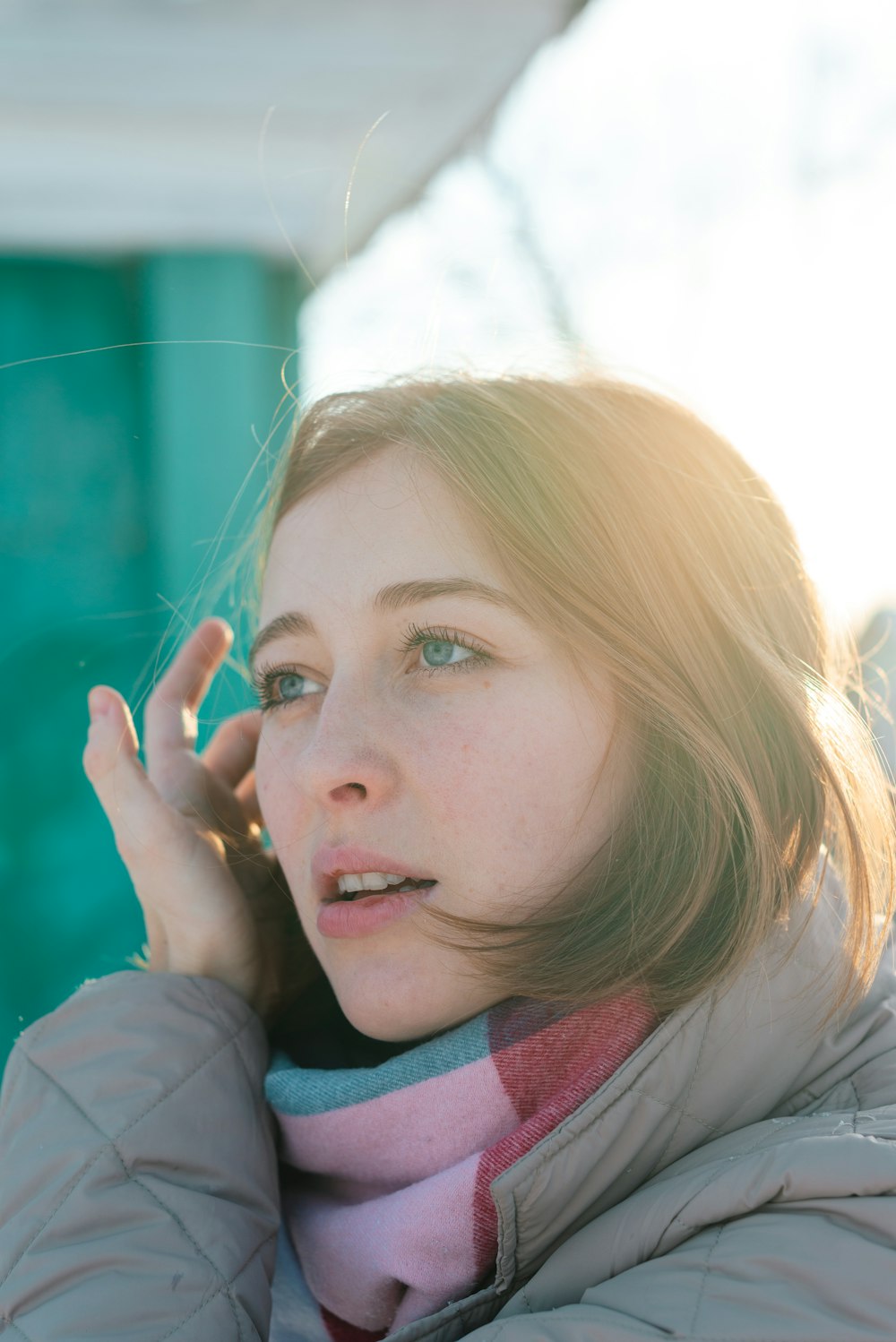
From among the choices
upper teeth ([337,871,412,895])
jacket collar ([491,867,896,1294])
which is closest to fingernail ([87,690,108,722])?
upper teeth ([337,871,412,895])

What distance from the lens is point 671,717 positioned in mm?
1139

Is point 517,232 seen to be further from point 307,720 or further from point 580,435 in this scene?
point 307,720

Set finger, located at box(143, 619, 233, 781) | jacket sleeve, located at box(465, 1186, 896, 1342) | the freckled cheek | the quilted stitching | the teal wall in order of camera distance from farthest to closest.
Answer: the teal wall < finger, located at box(143, 619, 233, 781) < the freckled cheek < the quilted stitching < jacket sleeve, located at box(465, 1186, 896, 1342)

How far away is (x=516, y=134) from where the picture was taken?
9.95 ft

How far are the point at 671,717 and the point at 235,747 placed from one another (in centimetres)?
83

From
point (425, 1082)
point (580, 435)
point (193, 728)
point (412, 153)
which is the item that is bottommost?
point (425, 1082)

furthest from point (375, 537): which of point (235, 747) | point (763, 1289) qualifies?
point (763, 1289)

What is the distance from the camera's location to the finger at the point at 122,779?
150 centimetres

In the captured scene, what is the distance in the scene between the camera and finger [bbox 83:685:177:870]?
4.93ft

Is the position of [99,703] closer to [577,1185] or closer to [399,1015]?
[399,1015]

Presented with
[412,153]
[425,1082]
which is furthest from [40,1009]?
[412,153]

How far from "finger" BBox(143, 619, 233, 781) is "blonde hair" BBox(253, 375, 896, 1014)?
1.95 ft

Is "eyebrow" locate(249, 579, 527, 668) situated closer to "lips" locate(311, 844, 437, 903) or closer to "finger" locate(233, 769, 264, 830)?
"lips" locate(311, 844, 437, 903)

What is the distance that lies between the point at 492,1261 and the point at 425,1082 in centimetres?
18
